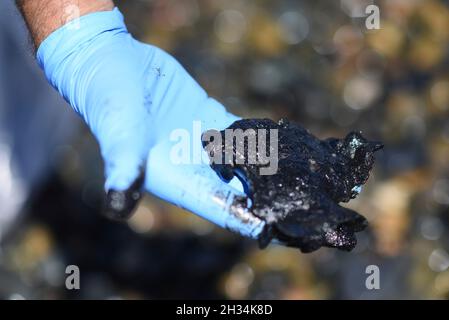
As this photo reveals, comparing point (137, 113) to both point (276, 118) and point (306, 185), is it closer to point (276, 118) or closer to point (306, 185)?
point (306, 185)

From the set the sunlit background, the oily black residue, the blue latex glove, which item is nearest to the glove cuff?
the blue latex glove

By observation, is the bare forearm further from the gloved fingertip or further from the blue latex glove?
the gloved fingertip

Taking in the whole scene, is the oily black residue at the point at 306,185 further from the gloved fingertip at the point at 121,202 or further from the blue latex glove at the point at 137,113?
the gloved fingertip at the point at 121,202

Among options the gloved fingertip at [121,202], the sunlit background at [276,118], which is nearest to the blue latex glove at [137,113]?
the gloved fingertip at [121,202]

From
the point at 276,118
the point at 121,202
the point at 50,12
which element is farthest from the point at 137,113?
the point at 276,118

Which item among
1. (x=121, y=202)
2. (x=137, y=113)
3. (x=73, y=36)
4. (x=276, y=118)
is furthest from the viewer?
(x=276, y=118)
